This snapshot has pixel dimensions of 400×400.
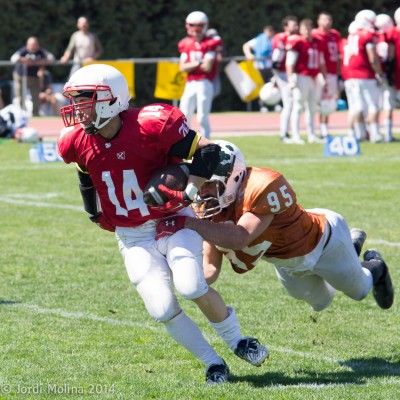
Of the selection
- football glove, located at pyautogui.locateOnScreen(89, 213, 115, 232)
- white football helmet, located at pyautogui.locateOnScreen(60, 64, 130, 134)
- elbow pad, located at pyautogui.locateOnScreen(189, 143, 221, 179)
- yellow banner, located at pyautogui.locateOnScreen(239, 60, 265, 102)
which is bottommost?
yellow banner, located at pyautogui.locateOnScreen(239, 60, 265, 102)

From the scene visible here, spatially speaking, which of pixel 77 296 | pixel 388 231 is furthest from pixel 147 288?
pixel 388 231

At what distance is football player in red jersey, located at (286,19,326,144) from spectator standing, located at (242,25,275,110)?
16.7 ft

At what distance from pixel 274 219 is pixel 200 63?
9821mm

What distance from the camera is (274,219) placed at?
5.19m

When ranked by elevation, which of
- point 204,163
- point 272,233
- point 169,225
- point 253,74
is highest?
point 204,163

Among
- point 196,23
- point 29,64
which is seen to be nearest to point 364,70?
point 196,23

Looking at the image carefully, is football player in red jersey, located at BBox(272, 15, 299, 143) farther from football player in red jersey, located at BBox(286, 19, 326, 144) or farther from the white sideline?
the white sideline

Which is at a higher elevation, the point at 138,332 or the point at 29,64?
the point at 138,332

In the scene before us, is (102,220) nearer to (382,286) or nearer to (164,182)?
(164,182)

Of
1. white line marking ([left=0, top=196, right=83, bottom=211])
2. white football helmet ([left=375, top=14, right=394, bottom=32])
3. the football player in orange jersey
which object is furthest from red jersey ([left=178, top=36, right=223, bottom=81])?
the football player in orange jersey

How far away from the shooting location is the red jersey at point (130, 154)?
16.1ft

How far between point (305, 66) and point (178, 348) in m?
10.9

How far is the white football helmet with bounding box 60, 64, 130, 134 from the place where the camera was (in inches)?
191

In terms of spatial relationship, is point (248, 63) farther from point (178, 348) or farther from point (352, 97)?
point (178, 348)
